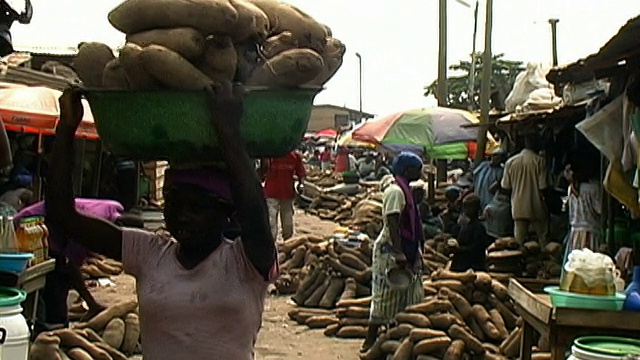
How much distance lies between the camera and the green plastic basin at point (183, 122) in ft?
8.23

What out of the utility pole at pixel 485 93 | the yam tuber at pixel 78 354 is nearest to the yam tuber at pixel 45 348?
the yam tuber at pixel 78 354

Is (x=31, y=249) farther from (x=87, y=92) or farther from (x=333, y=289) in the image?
(x=333, y=289)

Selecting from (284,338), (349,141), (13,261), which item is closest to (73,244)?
(13,261)

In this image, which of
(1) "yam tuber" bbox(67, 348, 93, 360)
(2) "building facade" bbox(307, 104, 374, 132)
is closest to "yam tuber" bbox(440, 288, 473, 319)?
(1) "yam tuber" bbox(67, 348, 93, 360)

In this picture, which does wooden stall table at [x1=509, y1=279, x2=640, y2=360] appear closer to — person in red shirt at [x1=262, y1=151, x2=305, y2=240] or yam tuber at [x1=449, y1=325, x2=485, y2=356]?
yam tuber at [x1=449, y1=325, x2=485, y2=356]

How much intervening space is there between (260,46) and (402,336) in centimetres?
543

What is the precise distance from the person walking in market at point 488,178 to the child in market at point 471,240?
12.1ft

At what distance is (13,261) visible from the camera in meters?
5.13

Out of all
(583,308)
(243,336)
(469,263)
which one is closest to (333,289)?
(469,263)

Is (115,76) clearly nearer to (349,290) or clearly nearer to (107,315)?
(107,315)

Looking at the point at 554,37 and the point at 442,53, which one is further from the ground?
the point at 554,37

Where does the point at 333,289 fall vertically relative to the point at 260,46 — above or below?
below

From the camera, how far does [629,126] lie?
674 cm

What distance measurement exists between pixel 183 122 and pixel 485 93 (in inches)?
583
